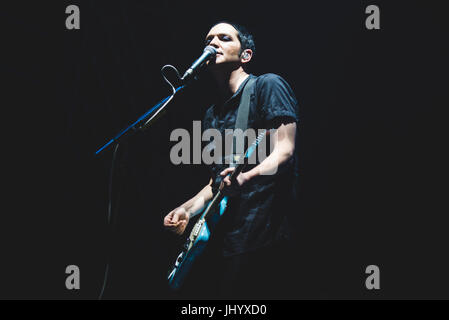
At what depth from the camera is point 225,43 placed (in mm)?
1638

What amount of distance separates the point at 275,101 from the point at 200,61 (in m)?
0.36

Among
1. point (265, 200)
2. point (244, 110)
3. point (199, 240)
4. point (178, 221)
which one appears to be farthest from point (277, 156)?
point (178, 221)

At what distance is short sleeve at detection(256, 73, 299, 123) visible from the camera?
4.41 ft

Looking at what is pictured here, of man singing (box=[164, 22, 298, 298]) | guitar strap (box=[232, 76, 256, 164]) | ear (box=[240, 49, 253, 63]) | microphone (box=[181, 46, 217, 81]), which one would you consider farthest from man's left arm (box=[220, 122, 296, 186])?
ear (box=[240, 49, 253, 63])

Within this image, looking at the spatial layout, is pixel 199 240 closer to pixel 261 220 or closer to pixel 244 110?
pixel 261 220

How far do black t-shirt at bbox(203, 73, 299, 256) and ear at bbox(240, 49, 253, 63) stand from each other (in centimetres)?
25

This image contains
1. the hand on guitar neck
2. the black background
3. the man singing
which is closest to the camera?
the man singing

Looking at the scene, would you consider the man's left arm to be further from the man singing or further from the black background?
the black background
